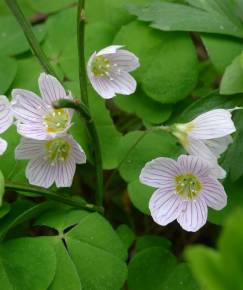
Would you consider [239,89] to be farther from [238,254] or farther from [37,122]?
[238,254]

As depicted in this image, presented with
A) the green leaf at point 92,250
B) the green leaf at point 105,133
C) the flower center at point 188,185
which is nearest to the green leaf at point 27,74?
the green leaf at point 105,133

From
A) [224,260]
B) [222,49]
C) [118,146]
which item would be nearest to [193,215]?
[118,146]

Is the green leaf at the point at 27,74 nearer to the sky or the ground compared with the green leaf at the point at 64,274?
nearer to the sky

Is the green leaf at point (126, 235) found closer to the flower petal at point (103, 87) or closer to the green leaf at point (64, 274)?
the green leaf at point (64, 274)

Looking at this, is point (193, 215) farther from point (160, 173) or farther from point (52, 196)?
point (52, 196)

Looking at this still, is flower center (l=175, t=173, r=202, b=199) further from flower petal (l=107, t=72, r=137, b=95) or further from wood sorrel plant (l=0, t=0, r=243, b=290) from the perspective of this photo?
flower petal (l=107, t=72, r=137, b=95)

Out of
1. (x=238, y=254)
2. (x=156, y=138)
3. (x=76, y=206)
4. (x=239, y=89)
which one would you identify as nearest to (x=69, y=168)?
(x=76, y=206)

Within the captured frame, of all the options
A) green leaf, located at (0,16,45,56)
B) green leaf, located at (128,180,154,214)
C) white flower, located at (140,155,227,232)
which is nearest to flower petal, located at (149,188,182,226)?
white flower, located at (140,155,227,232)
